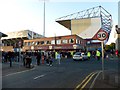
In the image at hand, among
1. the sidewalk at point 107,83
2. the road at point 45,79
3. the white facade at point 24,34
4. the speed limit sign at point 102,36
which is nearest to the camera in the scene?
the sidewalk at point 107,83

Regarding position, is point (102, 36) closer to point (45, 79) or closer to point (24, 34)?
point (45, 79)

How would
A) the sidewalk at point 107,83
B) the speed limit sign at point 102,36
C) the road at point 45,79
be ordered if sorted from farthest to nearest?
1. the speed limit sign at point 102,36
2. the road at point 45,79
3. the sidewalk at point 107,83

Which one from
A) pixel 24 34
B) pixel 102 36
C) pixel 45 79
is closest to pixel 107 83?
pixel 102 36

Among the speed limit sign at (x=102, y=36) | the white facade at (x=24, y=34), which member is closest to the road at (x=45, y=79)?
the speed limit sign at (x=102, y=36)

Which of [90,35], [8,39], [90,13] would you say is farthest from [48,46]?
[8,39]

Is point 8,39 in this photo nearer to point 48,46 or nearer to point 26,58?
point 48,46

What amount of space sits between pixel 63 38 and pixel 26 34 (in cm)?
4001

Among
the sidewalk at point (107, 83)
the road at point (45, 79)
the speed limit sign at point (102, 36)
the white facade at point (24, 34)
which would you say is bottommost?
the sidewalk at point (107, 83)

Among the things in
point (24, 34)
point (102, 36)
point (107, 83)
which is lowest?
point (107, 83)

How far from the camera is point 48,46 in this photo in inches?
3639

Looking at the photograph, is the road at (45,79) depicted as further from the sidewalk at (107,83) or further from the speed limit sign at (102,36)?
the speed limit sign at (102,36)

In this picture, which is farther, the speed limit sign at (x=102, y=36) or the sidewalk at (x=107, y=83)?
the speed limit sign at (x=102, y=36)

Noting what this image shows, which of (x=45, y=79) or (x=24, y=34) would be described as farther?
(x=24, y=34)

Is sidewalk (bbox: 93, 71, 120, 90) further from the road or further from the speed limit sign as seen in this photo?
the speed limit sign
